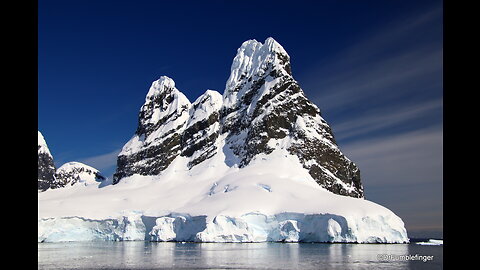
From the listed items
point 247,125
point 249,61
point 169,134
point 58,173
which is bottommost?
point 58,173

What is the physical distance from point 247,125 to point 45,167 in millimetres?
96080

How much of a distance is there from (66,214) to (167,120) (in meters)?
64.5

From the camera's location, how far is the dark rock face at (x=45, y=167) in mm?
184925

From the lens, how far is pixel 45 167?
187125 mm

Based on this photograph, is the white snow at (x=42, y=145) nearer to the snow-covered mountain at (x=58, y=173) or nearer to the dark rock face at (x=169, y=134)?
the snow-covered mountain at (x=58, y=173)

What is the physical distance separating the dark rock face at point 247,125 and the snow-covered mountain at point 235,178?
0.35 meters

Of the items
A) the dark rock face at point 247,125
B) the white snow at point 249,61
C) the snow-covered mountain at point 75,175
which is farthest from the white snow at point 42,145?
the white snow at point 249,61

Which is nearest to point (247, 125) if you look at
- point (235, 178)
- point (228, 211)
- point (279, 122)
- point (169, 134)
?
point (279, 122)

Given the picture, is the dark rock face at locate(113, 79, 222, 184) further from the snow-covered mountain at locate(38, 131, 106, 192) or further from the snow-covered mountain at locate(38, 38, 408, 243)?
the snow-covered mountain at locate(38, 131, 106, 192)

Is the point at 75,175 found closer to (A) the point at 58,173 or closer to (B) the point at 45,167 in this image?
(A) the point at 58,173
